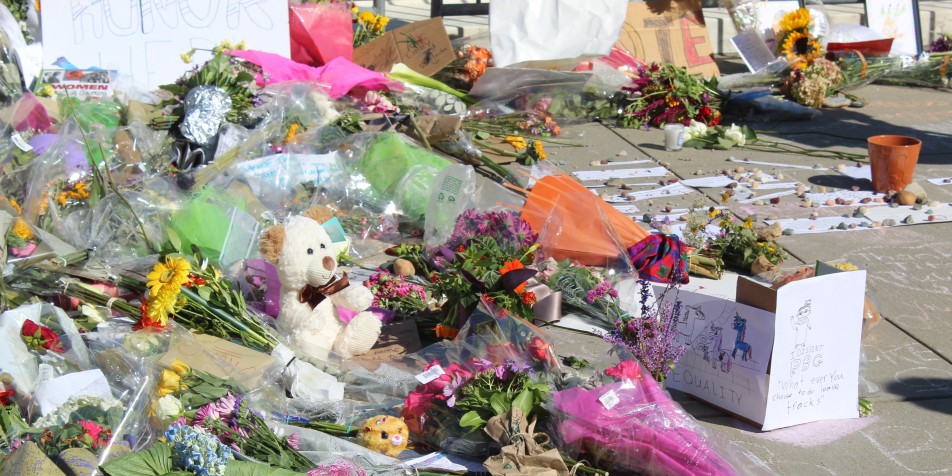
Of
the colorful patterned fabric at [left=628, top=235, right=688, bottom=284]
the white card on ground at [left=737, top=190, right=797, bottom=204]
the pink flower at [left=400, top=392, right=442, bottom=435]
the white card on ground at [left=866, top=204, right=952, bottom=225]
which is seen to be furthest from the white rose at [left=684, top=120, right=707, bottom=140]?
the pink flower at [left=400, top=392, right=442, bottom=435]

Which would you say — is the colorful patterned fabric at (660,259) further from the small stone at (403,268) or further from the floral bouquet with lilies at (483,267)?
the small stone at (403,268)

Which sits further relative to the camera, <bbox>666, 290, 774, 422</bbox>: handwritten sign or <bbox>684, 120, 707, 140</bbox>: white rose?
<bbox>684, 120, 707, 140</bbox>: white rose

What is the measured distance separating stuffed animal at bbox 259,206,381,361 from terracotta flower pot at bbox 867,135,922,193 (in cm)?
314

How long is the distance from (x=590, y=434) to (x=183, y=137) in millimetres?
3253

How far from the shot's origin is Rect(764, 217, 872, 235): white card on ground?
4703 mm

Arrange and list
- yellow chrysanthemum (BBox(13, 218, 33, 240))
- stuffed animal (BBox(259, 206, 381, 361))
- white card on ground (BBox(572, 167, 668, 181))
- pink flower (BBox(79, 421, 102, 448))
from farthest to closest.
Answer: white card on ground (BBox(572, 167, 668, 181)) → yellow chrysanthemum (BBox(13, 218, 33, 240)) → stuffed animal (BBox(259, 206, 381, 361)) → pink flower (BBox(79, 421, 102, 448))

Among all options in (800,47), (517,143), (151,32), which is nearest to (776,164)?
(517,143)

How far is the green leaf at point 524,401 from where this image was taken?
266 cm

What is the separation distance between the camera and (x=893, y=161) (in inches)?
199

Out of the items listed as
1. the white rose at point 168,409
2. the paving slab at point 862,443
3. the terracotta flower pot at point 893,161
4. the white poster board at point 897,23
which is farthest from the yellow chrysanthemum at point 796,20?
the white rose at point 168,409

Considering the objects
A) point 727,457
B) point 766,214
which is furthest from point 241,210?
point 766,214

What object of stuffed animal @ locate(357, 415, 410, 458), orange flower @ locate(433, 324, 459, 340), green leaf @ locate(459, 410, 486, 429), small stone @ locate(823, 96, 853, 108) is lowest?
stuffed animal @ locate(357, 415, 410, 458)

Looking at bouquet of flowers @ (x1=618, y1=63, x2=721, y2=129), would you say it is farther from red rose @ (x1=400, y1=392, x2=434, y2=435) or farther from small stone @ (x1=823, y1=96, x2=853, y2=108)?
red rose @ (x1=400, y1=392, x2=434, y2=435)

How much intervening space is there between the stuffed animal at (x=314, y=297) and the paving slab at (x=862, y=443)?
1.23 metres
